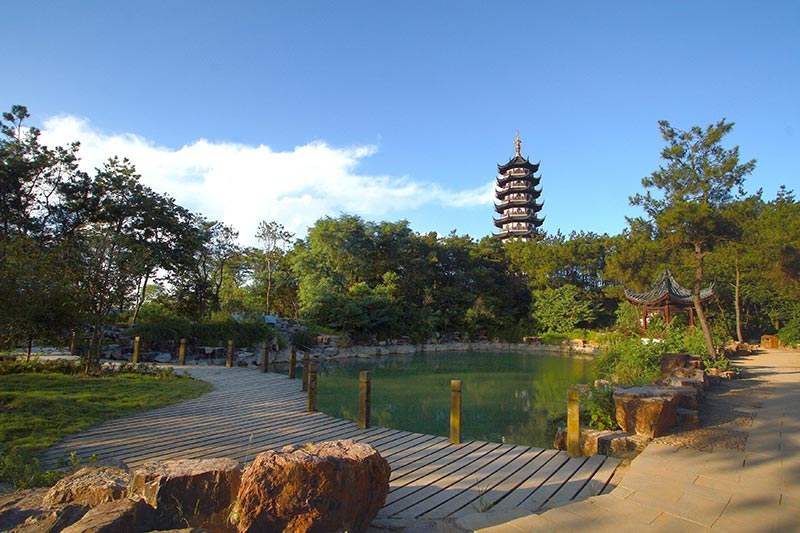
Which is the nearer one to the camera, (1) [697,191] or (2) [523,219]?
(1) [697,191]

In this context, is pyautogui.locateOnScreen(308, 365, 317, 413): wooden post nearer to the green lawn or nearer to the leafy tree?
the green lawn

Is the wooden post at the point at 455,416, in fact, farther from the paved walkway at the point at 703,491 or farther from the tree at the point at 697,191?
the tree at the point at 697,191

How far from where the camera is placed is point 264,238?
76.7 feet

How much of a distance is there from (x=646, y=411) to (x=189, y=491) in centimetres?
422

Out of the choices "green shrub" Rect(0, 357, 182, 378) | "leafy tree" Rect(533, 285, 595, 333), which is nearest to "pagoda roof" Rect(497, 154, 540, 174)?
"leafy tree" Rect(533, 285, 595, 333)

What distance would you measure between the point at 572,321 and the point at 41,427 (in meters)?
24.9

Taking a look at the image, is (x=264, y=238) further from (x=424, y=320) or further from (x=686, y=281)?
(x=686, y=281)

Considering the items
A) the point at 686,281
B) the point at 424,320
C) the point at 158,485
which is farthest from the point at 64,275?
the point at 686,281

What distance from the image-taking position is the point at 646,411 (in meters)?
4.64

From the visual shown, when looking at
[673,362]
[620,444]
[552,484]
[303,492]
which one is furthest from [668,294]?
[303,492]

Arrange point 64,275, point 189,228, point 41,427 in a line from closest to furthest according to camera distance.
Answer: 1. point 41,427
2. point 64,275
3. point 189,228

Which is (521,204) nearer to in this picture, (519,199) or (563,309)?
(519,199)

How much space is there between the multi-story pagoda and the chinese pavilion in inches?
792

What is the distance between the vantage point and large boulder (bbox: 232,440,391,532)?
85.1 inches
